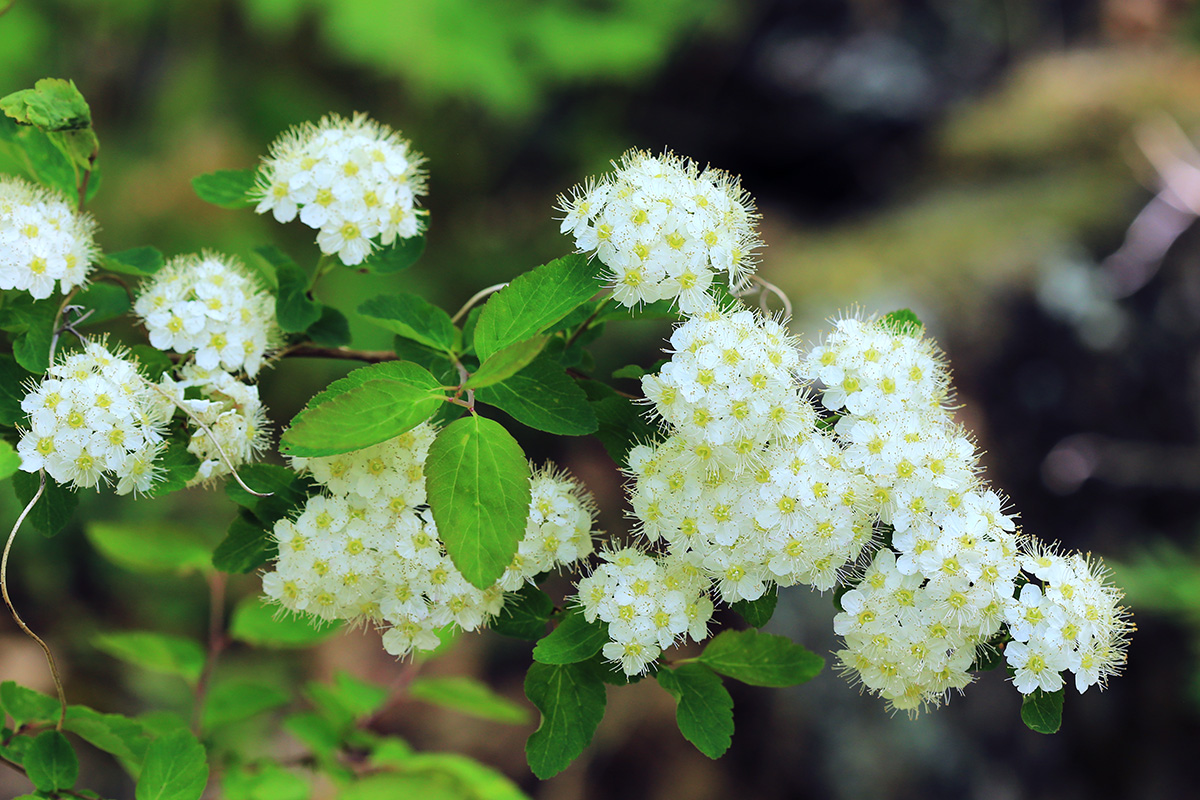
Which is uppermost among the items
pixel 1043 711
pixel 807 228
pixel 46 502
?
pixel 46 502

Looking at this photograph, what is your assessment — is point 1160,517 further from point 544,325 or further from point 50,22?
point 50,22

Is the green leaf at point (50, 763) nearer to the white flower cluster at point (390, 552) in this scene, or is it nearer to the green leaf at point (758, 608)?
the white flower cluster at point (390, 552)

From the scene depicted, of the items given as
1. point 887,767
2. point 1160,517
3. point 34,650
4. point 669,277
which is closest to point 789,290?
point 1160,517

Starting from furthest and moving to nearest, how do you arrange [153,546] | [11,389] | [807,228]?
[807,228]
[153,546]
[11,389]

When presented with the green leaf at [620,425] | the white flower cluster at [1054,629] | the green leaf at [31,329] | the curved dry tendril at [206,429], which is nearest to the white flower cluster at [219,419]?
the curved dry tendril at [206,429]

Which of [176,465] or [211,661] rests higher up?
[176,465]

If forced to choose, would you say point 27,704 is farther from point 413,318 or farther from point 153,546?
point 413,318

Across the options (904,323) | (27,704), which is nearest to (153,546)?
(27,704)
